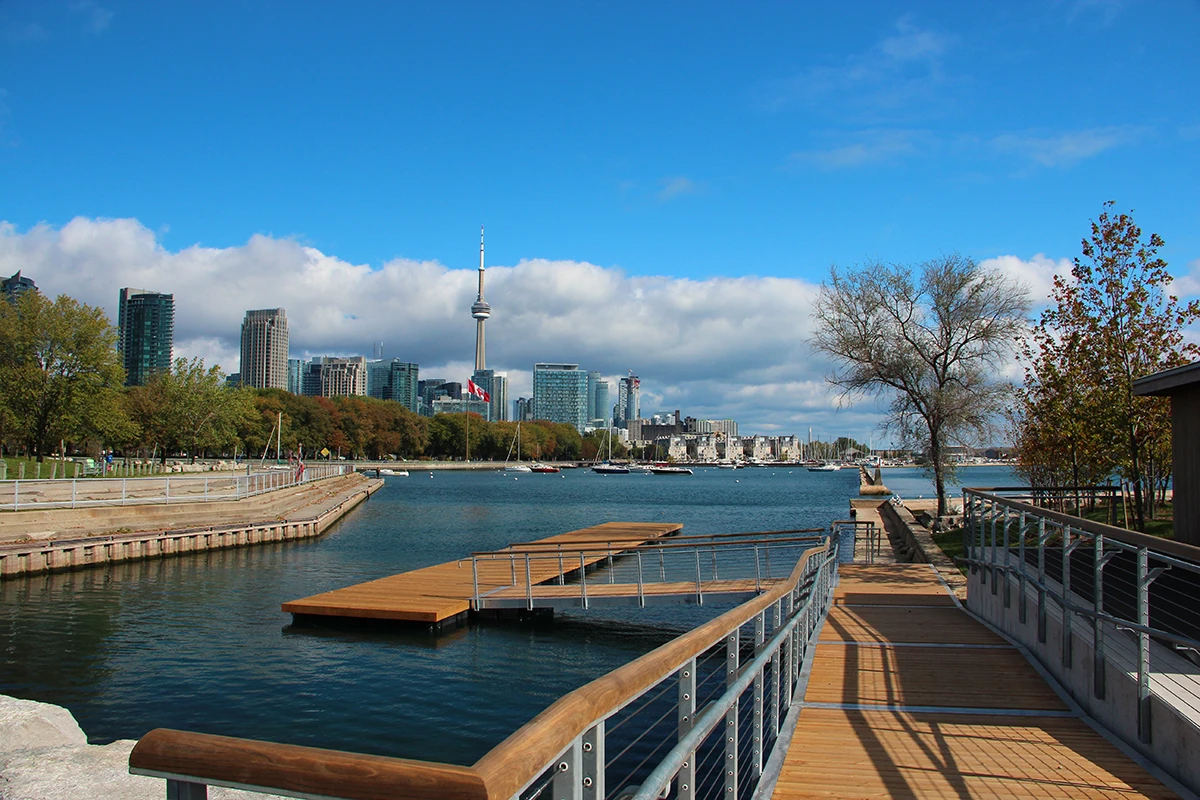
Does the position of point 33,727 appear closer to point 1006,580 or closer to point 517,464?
point 1006,580

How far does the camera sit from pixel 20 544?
2553 cm

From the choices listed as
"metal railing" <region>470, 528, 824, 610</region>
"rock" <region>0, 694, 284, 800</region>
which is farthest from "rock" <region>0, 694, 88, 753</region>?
"metal railing" <region>470, 528, 824, 610</region>

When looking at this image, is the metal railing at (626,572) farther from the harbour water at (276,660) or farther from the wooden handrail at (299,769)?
the wooden handrail at (299,769)

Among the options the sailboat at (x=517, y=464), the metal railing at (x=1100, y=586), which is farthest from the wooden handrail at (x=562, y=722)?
the sailboat at (x=517, y=464)

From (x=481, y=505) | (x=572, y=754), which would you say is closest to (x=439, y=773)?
(x=572, y=754)

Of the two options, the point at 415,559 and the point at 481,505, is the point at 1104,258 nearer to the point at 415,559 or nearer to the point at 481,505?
the point at 415,559

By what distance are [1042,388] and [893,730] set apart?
20.7m

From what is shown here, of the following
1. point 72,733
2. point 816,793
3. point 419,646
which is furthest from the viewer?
point 419,646

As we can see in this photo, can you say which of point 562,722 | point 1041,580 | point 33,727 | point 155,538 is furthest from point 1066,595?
point 155,538

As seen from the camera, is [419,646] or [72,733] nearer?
[72,733]

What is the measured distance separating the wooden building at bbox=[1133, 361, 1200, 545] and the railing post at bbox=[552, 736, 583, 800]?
12.2 meters

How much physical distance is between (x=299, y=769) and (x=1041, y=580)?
8.96 meters

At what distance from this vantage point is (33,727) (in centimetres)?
880

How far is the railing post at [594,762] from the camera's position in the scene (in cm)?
247
